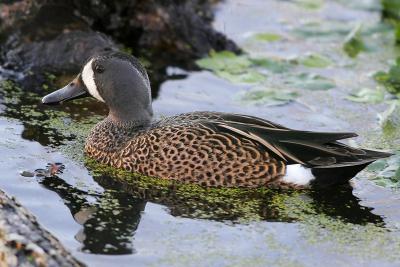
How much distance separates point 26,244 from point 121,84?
2.69 metres

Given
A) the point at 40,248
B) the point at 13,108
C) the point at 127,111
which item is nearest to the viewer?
the point at 40,248

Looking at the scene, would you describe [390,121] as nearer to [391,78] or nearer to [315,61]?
[391,78]

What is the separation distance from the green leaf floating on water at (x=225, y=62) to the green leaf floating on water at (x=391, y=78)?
1.42m

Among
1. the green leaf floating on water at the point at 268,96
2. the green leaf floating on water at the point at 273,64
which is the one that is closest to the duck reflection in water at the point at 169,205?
the green leaf floating on water at the point at 268,96

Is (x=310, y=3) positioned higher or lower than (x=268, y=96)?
higher

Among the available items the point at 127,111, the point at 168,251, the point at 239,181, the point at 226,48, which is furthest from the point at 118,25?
the point at 168,251

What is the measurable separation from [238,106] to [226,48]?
1.81m

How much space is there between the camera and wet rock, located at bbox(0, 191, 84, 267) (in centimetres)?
543

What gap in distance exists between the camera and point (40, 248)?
5496mm

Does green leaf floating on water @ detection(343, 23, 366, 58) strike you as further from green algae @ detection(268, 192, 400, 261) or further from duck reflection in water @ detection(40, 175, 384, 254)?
green algae @ detection(268, 192, 400, 261)

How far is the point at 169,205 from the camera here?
707 centimetres

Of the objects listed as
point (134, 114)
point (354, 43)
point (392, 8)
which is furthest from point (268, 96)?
point (392, 8)

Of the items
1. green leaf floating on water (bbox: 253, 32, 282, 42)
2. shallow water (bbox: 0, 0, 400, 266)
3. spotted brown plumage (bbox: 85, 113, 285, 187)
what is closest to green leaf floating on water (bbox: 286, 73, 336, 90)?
shallow water (bbox: 0, 0, 400, 266)

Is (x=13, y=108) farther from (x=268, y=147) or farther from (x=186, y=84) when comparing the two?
(x=268, y=147)
